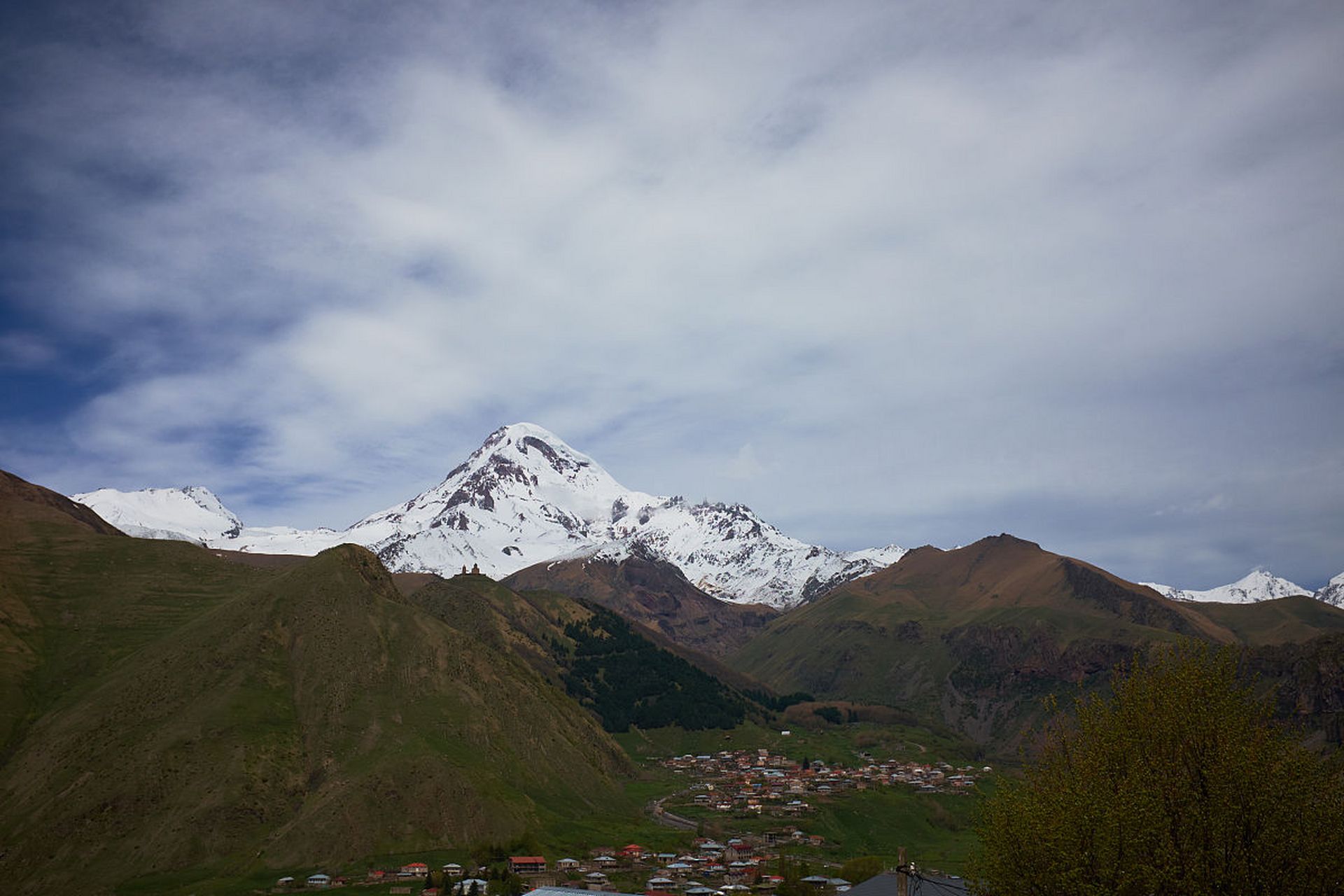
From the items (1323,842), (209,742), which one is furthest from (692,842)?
(1323,842)

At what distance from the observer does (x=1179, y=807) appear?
45.1m

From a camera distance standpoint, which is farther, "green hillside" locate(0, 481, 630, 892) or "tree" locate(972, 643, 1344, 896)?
"green hillside" locate(0, 481, 630, 892)

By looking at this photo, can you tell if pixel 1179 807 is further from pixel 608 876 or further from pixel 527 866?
pixel 527 866

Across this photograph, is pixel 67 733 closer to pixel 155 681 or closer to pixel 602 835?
pixel 155 681

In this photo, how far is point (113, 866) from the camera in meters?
141

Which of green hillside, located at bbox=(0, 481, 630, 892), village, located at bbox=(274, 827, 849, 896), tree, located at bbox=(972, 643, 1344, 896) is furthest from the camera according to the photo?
green hillside, located at bbox=(0, 481, 630, 892)

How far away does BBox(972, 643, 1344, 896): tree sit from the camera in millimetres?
42406

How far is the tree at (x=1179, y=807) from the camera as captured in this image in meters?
42.4

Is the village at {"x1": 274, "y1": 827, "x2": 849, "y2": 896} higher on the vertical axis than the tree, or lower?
lower

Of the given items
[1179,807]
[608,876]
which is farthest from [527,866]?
[1179,807]

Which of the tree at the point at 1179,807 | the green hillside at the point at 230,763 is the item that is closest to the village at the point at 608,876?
the green hillside at the point at 230,763

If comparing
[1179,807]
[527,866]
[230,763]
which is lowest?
[527,866]

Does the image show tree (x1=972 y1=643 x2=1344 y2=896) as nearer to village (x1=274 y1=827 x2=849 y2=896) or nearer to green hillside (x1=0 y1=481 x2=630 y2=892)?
village (x1=274 y1=827 x2=849 y2=896)

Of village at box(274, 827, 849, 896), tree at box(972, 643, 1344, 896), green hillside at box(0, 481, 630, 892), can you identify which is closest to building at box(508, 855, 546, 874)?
village at box(274, 827, 849, 896)
